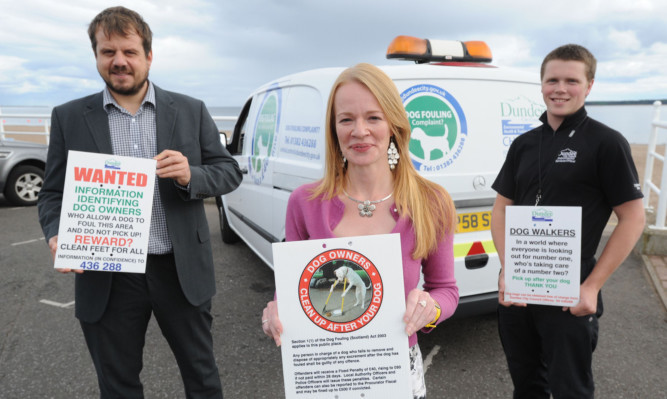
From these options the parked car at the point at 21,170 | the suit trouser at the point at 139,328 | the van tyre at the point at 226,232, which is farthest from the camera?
the parked car at the point at 21,170

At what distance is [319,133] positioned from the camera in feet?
9.05

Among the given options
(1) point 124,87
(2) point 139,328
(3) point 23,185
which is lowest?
(3) point 23,185

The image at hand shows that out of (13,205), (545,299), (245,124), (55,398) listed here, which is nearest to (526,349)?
(545,299)

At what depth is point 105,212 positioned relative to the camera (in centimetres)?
160

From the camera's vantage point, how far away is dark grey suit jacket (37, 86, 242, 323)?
1.76 metres

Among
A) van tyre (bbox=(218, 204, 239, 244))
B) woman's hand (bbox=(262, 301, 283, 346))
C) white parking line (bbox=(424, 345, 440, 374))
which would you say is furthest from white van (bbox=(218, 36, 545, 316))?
van tyre (bbox=(218, 204, 239, 244))

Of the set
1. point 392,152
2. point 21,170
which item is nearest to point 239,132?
point 392,152

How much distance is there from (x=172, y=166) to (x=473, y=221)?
5.82ft

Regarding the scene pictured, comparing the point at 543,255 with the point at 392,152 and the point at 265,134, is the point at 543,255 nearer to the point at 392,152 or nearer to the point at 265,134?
the point at 392,152

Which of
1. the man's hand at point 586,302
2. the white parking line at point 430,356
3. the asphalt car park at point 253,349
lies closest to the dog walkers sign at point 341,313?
the man's hand at point 586,302

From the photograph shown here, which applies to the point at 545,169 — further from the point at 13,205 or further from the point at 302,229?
the point at 13,205

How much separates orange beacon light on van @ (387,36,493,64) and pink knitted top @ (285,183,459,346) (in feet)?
6.60

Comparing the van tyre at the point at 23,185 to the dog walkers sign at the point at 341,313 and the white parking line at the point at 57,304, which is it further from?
the dog walkers sign at the point at 341,313

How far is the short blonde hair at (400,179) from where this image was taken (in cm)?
125
